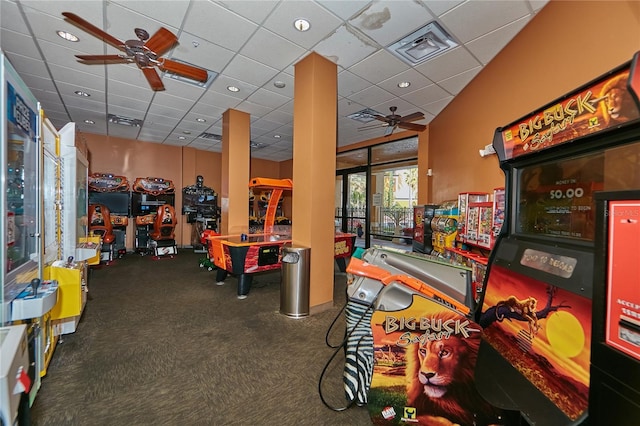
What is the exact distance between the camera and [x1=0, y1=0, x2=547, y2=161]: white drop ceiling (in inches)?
105

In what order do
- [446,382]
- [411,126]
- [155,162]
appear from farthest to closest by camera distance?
[155,162] → [411,126] → [446,382]

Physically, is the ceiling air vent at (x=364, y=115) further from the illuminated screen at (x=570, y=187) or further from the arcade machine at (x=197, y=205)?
the arcade machine at (x=197, y=205)

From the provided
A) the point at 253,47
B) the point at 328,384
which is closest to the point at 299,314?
the point at 328,384

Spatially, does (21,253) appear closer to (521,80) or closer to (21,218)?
(21,218)

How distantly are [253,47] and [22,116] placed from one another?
2.42m

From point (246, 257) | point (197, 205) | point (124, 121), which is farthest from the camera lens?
point (197, 205)

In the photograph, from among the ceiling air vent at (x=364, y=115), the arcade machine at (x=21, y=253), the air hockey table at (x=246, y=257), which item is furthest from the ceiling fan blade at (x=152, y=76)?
the ceiling air vent at (x=364, y=115)

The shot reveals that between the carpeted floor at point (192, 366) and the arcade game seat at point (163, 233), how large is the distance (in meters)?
3.10

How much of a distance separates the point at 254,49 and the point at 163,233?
17.9ft

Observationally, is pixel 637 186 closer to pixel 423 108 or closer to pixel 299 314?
pixel 299 314

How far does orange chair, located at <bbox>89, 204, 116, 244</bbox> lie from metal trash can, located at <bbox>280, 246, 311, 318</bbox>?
16.4 ft

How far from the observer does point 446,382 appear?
4.87 feet

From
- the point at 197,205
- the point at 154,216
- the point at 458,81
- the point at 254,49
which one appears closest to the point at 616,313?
the point at 254,49

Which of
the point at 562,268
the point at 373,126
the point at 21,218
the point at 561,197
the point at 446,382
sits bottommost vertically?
the point at 446,382
